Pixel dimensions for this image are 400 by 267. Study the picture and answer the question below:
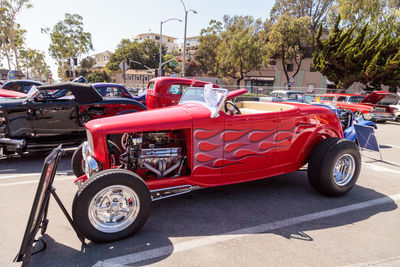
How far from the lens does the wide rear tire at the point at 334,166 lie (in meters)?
3.78

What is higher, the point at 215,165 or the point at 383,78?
the point at 383,78

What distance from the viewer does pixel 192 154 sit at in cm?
329

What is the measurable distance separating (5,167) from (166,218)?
422 cm

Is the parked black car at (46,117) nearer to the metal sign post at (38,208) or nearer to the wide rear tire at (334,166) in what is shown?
the metal sign post at (38,208)

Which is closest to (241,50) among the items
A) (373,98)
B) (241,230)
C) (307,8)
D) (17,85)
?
(307,8)

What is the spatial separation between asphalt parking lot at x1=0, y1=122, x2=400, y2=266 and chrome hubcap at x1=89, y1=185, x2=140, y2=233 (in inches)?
7.9

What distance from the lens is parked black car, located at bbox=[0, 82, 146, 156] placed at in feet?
17.6

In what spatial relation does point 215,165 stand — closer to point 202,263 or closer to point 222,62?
point 202,263

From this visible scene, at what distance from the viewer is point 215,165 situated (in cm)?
344

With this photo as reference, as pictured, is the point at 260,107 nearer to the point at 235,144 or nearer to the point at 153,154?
the point at 235,144

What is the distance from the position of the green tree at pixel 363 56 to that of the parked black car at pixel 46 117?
76.8 feet

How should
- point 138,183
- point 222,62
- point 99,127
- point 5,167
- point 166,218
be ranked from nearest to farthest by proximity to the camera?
1. point 138,183
2. point 99,127
3. point 166,218
4. point 5,167
5. point 222,62

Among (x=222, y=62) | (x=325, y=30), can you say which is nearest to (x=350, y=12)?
(x=325, y=30)

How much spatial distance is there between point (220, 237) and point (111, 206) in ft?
4.16
